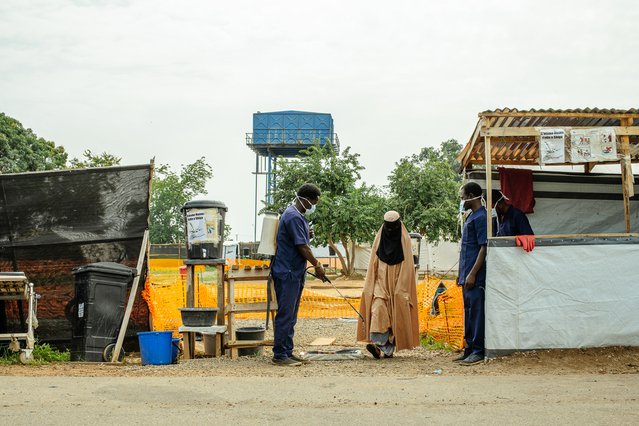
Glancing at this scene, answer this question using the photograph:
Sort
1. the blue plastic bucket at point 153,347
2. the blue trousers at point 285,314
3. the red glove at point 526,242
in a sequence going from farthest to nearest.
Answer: the blue plastic bucket at point 153,347 < the blue trousers at point 285,314 < the red glove at point 526,242

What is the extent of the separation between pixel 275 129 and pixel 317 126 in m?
3.17

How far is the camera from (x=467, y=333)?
8.83 meters

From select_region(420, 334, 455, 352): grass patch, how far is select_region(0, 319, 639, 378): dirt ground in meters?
1.05

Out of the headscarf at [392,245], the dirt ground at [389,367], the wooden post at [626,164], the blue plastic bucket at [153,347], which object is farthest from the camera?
the headscarf at [392,245]

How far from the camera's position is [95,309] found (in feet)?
29.7

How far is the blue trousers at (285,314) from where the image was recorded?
8.55 m

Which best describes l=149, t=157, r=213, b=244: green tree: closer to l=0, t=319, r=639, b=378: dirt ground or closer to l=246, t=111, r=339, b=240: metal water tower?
l=246, t=111, r=339, b=240: metal water tower

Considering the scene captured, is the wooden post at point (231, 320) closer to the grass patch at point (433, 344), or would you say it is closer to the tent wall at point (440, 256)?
the grass patch at point (433, 344)

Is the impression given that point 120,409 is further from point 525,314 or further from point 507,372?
point 525,314

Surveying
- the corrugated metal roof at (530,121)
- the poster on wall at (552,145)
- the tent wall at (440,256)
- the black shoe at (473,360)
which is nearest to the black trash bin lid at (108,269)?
the black shoe at (473,360)

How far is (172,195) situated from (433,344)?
5559cm

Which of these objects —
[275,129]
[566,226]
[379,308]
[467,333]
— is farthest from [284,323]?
[275,129]

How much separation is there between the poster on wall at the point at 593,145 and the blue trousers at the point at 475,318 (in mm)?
2016

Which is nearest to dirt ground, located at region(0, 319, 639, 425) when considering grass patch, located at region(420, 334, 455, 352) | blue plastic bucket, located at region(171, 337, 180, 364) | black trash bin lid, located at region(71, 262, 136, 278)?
blue plastic bucket, located at region(171, 337, 180, 364)
